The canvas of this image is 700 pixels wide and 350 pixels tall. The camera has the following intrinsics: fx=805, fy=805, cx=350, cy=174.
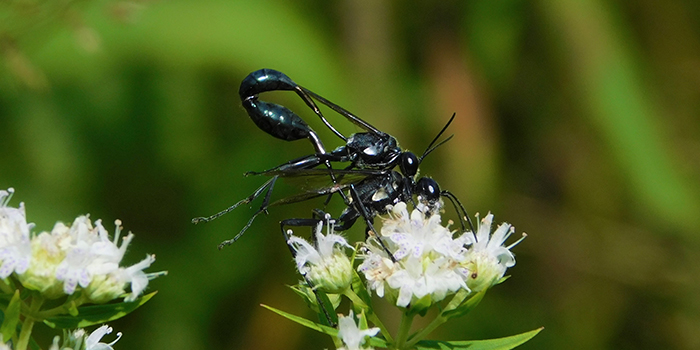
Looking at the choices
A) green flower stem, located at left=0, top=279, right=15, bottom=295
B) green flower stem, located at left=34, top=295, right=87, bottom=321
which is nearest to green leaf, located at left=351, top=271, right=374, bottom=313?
green flower stem, located at left=34, top=295, right=87, bottom=321

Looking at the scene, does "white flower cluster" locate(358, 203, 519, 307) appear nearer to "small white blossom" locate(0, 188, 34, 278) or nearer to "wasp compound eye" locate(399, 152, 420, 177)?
"wasp compound eye" locate(399, 152, 420, 177)

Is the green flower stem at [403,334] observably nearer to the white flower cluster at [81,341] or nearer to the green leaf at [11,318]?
the white flower cluster at [81,341]

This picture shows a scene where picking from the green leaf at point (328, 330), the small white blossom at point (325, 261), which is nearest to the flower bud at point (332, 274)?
the small white blossom at point (325, 261)

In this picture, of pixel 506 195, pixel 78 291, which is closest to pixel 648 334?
pixel 506 195

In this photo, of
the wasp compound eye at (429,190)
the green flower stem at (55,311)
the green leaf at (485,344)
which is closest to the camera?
the green flower stem at (55,311)

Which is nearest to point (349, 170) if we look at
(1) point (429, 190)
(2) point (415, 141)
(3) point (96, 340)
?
(1) point (429, 190)

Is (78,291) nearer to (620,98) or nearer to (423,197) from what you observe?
(423,197)
